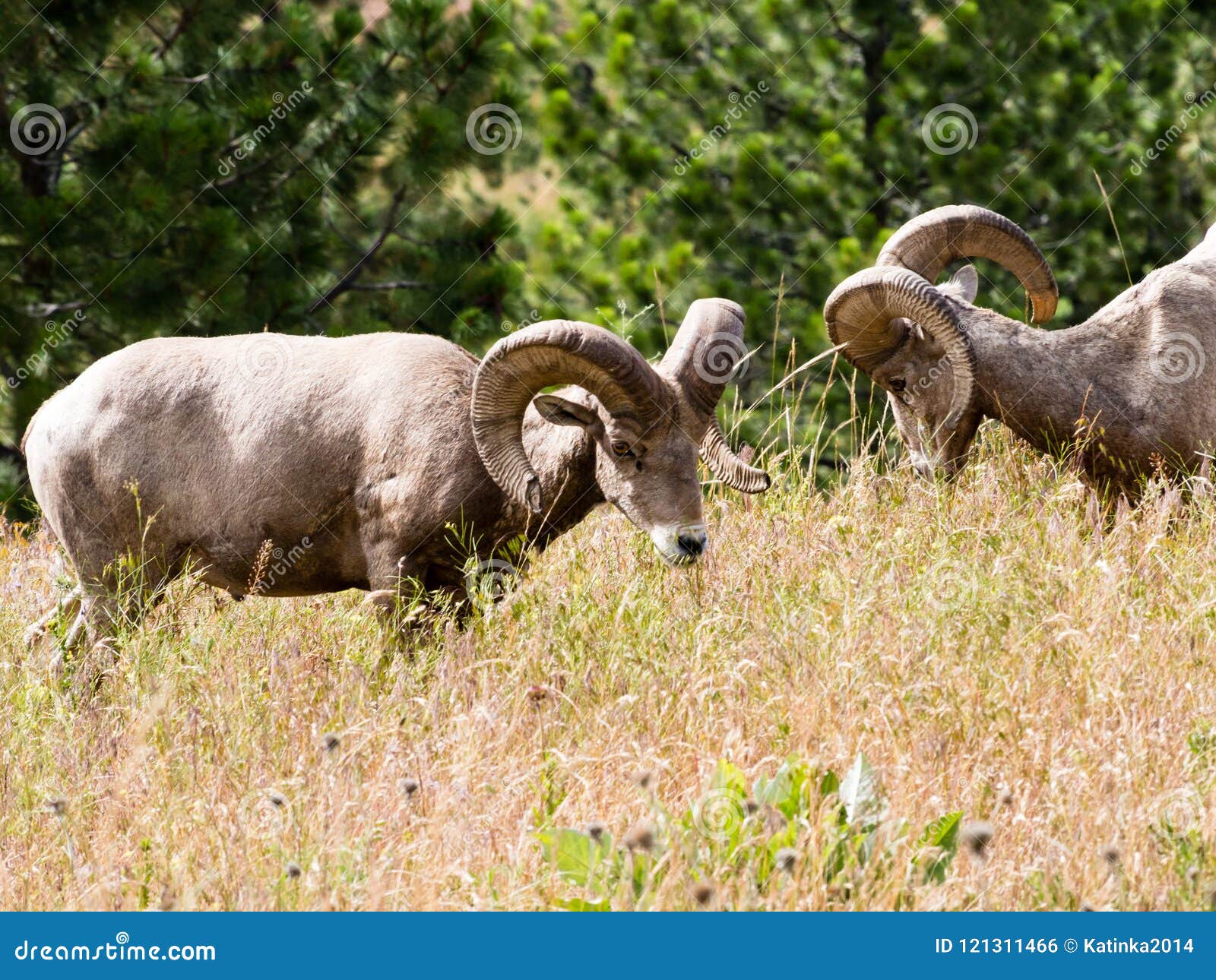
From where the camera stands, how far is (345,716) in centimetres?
514

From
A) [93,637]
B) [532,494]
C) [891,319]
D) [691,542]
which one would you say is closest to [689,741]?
[691,542]

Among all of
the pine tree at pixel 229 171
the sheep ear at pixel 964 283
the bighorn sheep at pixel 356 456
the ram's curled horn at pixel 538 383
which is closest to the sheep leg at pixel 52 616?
the bighorn sheep at pixel 356 456

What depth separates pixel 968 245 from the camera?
300 inches

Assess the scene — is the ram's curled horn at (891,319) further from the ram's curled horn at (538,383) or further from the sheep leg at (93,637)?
the sheep leg at (93,637)

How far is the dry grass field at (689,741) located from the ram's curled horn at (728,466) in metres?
0.45

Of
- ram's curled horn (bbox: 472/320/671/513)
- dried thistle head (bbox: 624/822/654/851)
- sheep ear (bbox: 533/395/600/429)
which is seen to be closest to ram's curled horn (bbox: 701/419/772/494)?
ram's curled horn (bbox: 472/320/671/513)

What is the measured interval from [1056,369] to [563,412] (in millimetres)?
2469

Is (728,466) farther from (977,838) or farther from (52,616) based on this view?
(52,616)

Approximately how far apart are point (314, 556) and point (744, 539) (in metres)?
1.98

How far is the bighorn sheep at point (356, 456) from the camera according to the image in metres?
5.59

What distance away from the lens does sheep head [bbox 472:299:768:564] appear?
5465mm

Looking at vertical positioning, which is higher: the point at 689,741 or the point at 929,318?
the point at 929,318

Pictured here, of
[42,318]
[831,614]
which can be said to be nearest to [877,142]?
[42,318]

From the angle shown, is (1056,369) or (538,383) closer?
(538,383)
